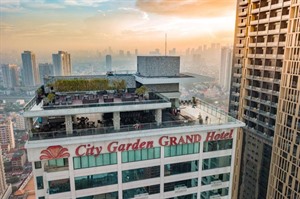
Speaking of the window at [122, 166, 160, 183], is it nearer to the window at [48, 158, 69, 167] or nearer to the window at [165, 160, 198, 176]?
the window at [165, 160, 198, 176]

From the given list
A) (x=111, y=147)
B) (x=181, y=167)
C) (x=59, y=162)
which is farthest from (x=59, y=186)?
(x=181, y=167)

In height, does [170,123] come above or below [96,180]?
above

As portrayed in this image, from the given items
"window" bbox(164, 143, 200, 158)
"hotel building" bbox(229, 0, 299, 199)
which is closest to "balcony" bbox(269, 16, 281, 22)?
"hotel building" bbox(229, 0, 299, 199)

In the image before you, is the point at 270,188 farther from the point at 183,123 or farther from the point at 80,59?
the point at 80,59

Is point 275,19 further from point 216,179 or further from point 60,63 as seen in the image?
point 60,63

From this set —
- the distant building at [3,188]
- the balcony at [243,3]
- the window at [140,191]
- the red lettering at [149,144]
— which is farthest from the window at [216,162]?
the distant building at [3,188]

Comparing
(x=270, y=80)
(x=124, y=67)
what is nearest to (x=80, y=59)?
(x=124, y=67)
